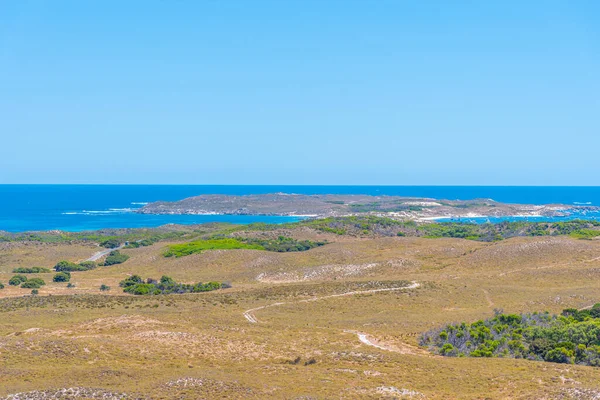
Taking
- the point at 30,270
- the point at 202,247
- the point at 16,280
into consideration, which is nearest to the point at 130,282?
the point at 16,280

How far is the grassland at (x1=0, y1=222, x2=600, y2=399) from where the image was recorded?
24531 millimetres

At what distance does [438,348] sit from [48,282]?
46.4 metres

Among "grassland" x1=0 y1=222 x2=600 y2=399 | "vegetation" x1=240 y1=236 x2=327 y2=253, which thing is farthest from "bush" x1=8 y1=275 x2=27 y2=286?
"vegetation" x1=240 y1=236 x2=327 y2=253

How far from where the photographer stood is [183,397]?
2295 cm

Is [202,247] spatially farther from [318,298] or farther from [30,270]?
[318,298]

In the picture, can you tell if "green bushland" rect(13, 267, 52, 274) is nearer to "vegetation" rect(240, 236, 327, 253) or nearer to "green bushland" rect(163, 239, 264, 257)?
"green bushland" rect(163, 239, 264, 257)

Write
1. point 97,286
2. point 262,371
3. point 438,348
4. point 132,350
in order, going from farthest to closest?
point 97,286 < point 438,348 < point 132,350 < point 262,371

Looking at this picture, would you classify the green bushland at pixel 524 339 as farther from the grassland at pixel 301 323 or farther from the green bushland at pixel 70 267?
the green bushland at pixel 70 267

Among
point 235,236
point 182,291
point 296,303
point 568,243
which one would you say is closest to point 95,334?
point 296,303

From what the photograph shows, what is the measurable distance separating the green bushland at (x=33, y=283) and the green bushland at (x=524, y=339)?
42.0 meters

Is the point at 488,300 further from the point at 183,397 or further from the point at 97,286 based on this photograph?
the point at 97,286

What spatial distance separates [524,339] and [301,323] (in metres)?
13.9

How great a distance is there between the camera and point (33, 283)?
60.8 meters

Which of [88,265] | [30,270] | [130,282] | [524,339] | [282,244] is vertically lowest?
[30,270]
